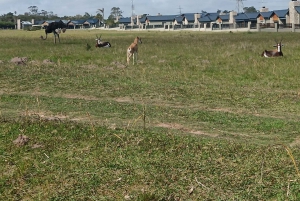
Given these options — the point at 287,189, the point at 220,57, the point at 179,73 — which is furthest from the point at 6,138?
the point at 220,57

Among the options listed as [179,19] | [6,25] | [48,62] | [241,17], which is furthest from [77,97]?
[6,25]

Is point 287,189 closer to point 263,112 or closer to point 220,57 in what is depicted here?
point 263,112

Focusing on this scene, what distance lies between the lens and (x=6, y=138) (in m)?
8.60

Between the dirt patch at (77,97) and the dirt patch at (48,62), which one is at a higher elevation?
the dirt patch at (48,62)

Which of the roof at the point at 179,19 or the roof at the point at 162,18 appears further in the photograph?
the roof at the point at 162,18

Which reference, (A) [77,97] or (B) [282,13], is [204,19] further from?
(A) [77,97]

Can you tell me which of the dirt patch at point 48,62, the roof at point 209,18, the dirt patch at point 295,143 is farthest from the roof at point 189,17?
the dirt patch at point 295,143

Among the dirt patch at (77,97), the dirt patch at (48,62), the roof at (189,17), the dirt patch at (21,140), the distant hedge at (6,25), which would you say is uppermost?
the roof at (189,17)

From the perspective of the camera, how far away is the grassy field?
21.1ft

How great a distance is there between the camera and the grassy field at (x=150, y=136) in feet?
21.1

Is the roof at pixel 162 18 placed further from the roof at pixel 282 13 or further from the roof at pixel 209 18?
the roof at pixel 282 13

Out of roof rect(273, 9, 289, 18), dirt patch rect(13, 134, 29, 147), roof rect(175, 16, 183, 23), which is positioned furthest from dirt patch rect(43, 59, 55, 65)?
roof rect(175, 16, 183, 23)

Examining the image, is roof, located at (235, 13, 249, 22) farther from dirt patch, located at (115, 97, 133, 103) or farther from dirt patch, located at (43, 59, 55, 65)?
dirt patch, located at (115, 97, 133, 103)

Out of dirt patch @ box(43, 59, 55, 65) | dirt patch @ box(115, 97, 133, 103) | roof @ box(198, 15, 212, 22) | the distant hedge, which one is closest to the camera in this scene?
dirt patch @ box(115, 97, 133, 103)
